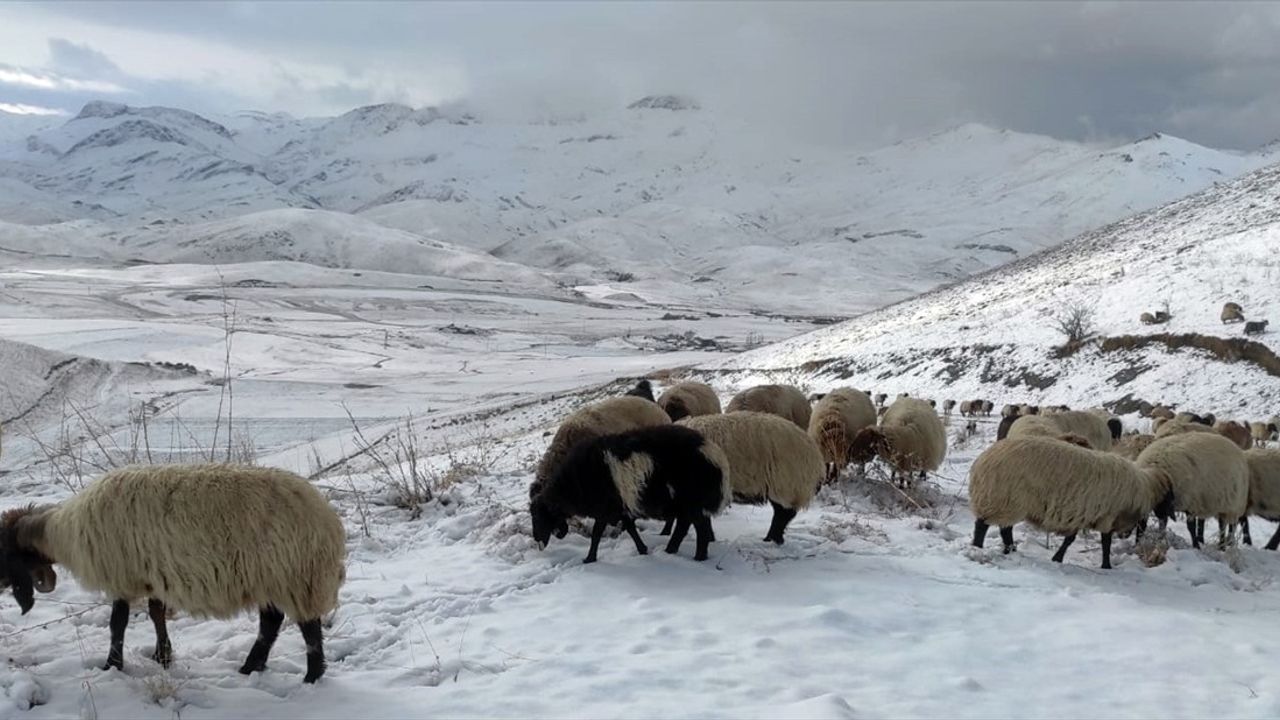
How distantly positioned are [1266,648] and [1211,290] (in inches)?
821

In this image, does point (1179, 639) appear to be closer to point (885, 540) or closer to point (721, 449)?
point (885, 540)

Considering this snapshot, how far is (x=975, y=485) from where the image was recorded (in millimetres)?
8688

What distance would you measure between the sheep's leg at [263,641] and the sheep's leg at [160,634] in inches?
21.3

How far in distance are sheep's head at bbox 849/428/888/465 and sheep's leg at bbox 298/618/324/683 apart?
7536mm

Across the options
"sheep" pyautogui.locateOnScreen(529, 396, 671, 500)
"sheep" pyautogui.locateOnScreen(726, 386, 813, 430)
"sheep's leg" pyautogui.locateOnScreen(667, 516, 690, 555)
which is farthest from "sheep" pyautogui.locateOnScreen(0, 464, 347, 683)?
"sheep" pyautogui.locateOnScreen(726, 386, 813, 430)

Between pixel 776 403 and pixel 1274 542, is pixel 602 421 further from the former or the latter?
pixel 1274 542

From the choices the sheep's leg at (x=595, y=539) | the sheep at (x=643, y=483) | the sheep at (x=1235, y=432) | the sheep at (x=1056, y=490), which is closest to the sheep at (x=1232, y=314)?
the sheep at (x=1235, y=432)

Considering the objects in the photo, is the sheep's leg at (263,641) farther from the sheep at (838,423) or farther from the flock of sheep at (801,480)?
the sheep at (838,423)

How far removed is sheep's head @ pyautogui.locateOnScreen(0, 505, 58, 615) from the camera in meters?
5.86

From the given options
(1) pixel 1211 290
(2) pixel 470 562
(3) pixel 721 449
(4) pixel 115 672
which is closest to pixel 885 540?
(3) pixel 721 449

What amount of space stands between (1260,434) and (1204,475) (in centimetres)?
834

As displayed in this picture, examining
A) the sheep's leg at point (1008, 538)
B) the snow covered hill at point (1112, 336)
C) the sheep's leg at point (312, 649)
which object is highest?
the snow covered hill at point (1112, 336)

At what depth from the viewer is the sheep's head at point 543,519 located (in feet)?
27.4

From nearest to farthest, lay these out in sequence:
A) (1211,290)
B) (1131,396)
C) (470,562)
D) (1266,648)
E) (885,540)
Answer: (1266,648) → (470,562) → (885,540) → (1131,396) → (1211,290)
